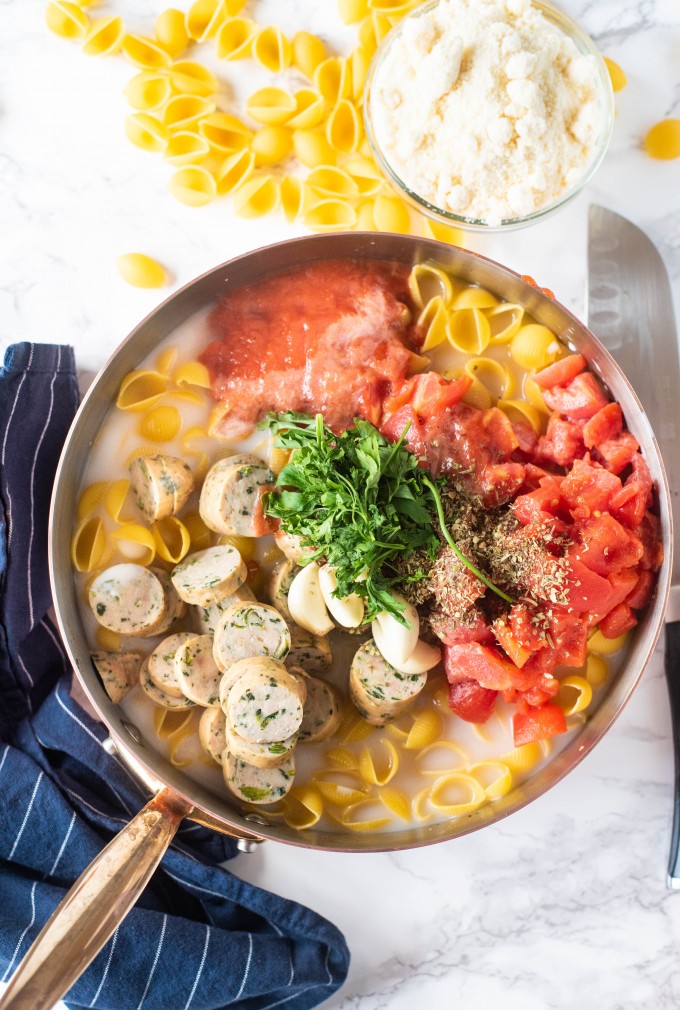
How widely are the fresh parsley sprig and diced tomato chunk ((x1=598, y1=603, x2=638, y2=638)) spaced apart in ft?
1.27

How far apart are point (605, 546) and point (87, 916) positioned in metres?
1.59

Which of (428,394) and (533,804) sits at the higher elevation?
(428,394)

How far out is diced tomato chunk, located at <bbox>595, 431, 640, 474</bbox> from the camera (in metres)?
2.47

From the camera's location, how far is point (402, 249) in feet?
8.57

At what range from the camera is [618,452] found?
8.11ft

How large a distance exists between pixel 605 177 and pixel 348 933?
258 cm

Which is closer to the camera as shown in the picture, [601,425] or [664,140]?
[601,425]

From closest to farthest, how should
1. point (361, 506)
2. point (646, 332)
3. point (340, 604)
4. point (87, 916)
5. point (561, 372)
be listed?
point (87, 916) → point (361, 506) → point (340, 604) → point (561, 372) → point (646, 332)

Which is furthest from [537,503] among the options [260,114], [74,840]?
[74,840]

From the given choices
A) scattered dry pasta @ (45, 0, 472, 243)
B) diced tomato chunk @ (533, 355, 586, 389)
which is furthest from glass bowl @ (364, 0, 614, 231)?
diced tomato chunk @ (533, 355, 586, 389)

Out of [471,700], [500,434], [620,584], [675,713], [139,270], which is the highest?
[139,270]

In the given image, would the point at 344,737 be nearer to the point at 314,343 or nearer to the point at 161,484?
the point at 161,484

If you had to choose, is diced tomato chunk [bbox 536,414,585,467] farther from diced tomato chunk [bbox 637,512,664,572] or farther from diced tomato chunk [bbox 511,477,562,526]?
diced tomato chunk [bbox 637,512,664,572]

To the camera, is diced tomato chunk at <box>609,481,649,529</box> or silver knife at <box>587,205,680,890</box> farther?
silver knife at <box>587,205,680,890</box>
